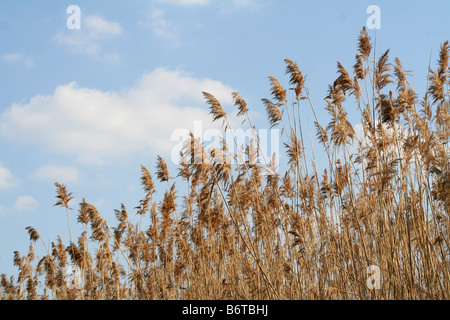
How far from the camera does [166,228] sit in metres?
8.28

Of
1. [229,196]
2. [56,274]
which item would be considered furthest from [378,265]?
[56,274]
